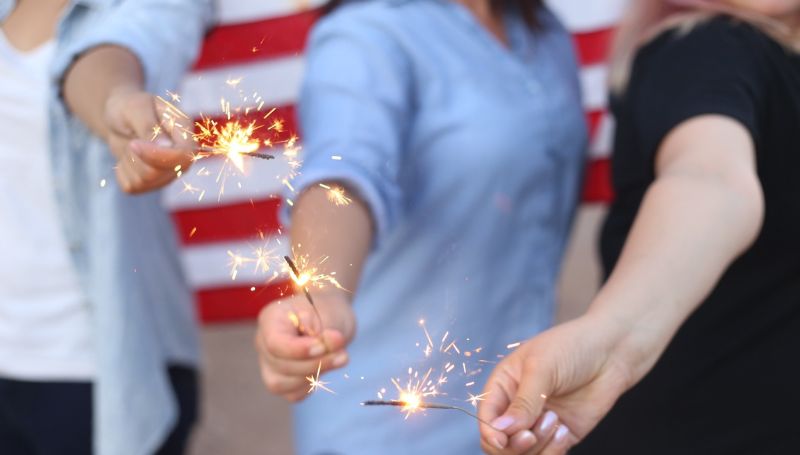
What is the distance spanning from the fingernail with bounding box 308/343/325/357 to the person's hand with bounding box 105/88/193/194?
134 millimetres

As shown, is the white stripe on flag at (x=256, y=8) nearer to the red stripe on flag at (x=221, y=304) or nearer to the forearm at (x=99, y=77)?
the forearm at (x=99, y=77)

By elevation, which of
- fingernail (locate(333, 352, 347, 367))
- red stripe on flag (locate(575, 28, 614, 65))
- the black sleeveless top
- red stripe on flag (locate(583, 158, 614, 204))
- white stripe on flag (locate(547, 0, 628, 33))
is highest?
fingernail (locate(333, 352, 347, 367))

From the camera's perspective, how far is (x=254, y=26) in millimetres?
1218

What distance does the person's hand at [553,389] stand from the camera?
50cm

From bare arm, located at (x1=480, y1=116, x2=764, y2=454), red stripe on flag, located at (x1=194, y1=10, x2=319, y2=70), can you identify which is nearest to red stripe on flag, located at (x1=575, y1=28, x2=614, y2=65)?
red stripe on flag, located at (x1=194, y1=10, x2=319, y2=70)

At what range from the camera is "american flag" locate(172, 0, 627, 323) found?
34.4 inches

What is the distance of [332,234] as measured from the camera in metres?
0.68

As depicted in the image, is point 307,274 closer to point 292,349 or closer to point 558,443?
point 292,349

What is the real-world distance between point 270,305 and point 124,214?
29 cm

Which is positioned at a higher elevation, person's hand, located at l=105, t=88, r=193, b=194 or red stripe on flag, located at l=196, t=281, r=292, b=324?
person's hand, located at l=105, t=88, r=193, b=194

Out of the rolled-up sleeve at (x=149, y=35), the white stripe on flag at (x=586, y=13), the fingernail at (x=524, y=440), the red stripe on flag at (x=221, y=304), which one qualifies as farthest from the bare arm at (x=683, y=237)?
the red stripe on flag at (x=221, y=304)

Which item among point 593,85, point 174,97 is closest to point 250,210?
point 174,97

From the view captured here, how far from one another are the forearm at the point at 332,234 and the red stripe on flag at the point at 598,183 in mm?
998

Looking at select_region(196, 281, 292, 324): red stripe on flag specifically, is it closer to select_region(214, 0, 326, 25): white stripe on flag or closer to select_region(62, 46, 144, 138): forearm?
select_region(214, 0, 326, 25): white stripe on flag
